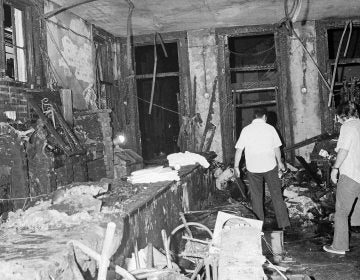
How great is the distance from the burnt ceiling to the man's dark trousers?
434 cm

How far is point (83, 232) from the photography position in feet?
8.99

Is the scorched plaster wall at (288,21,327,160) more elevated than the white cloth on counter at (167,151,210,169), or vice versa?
the scorched plaster wall at (288,21,327,160)

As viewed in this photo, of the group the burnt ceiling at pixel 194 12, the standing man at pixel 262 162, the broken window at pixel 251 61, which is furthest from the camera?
the broken window at pixel 251 61

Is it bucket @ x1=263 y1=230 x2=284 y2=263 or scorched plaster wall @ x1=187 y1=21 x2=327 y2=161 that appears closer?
bucket @ x1=263 y1=230 x2=284 y2=263

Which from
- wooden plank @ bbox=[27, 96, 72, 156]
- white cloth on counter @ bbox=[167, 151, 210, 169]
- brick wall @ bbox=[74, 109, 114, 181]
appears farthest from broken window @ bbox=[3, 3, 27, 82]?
white cloth on counter @ bbox=[167, 151, 210, 169]

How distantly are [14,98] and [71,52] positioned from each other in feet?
8.74

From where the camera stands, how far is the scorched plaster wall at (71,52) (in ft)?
26.0

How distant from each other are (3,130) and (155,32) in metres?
6.30

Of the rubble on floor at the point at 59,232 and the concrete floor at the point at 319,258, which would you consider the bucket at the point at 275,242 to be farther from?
the rubble on floor at the point at 59,232

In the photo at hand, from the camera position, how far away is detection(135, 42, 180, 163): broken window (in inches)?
559

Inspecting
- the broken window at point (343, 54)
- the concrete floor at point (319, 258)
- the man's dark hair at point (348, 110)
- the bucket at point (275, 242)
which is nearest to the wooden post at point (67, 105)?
the bucket at point (275, 242)

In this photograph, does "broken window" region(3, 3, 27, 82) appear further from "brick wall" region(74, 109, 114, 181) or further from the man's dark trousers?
the man's dark trousers

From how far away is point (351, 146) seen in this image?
5.12m

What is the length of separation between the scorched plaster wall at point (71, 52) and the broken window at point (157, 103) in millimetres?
4074
